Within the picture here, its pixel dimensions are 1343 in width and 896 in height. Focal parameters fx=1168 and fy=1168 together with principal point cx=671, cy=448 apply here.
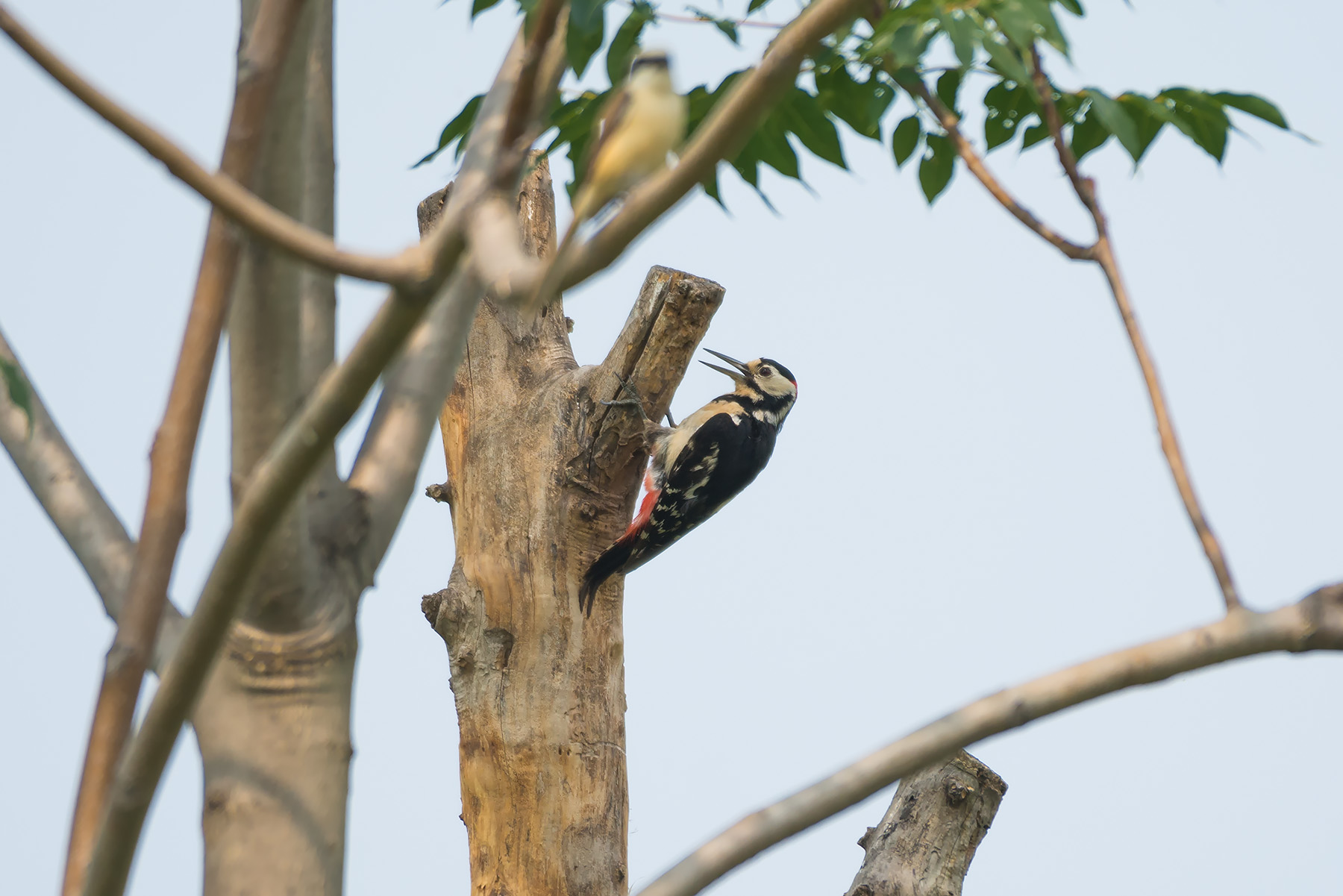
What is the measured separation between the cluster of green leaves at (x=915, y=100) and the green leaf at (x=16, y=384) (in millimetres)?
883

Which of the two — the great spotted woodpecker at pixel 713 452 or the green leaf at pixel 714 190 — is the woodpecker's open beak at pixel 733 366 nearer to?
the great spotted woodpecker at pixel 713 452

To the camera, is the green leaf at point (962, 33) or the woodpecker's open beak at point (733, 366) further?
the woodpecker's open beak at point (733, 366)

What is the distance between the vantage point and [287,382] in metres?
1.33

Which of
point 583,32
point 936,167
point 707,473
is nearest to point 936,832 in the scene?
point 936,167

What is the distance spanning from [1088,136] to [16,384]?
6.00 ft

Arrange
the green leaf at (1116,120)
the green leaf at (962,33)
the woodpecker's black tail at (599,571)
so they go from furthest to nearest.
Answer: the woodpecker's black tail at (599,571) < the green leaf at (1116,120) < the green leaf at (962,33)

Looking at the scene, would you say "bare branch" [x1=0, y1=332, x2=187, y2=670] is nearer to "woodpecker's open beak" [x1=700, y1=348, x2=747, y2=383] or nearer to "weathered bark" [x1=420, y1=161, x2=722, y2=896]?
"weathered bark" [x1=420, y1=161, x2=722, y2=896]

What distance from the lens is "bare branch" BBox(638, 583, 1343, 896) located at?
131cm

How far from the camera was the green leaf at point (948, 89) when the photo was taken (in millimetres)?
2221

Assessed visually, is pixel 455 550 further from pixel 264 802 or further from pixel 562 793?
pixel 264 802

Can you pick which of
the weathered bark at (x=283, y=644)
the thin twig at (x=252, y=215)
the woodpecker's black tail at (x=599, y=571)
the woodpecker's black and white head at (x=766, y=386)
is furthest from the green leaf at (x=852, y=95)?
the woodpecker's black and white head at (x=766, y=386)

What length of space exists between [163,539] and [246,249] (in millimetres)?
326

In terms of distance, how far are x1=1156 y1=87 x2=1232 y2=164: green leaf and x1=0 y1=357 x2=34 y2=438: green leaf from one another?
1811 mm

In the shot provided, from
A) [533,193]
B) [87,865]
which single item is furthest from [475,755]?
[87,865]
